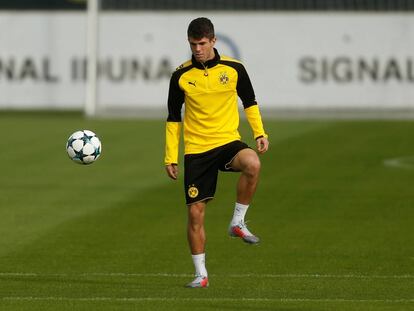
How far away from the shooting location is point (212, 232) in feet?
59.4

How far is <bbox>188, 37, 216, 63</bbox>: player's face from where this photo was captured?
12.7 metres

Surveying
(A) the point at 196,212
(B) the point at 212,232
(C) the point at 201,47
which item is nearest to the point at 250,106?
(C) the point at 201,47

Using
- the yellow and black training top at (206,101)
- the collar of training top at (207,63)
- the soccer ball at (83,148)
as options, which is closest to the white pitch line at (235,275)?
the soccer ball at (83,148)

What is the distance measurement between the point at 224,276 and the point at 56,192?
8.85 meters

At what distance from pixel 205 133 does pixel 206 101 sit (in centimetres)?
30

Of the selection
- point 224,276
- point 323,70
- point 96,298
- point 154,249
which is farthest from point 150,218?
point 323,70

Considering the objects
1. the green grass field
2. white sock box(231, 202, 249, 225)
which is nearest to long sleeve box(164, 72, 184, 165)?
white sock box(231, 202, 249, 225)

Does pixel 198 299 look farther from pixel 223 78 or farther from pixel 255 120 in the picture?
pixel 223 78

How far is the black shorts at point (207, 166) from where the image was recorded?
13.2 m

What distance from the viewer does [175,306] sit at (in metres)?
12.0

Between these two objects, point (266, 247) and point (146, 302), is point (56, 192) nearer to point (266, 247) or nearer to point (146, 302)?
point (266, 247)

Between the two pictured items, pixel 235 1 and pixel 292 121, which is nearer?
pixel 292 121

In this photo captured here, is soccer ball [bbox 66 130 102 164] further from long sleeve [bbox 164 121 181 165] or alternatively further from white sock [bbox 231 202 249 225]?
white sock [bbox 231 202 249 225]

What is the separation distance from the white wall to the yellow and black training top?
29.0 meters
